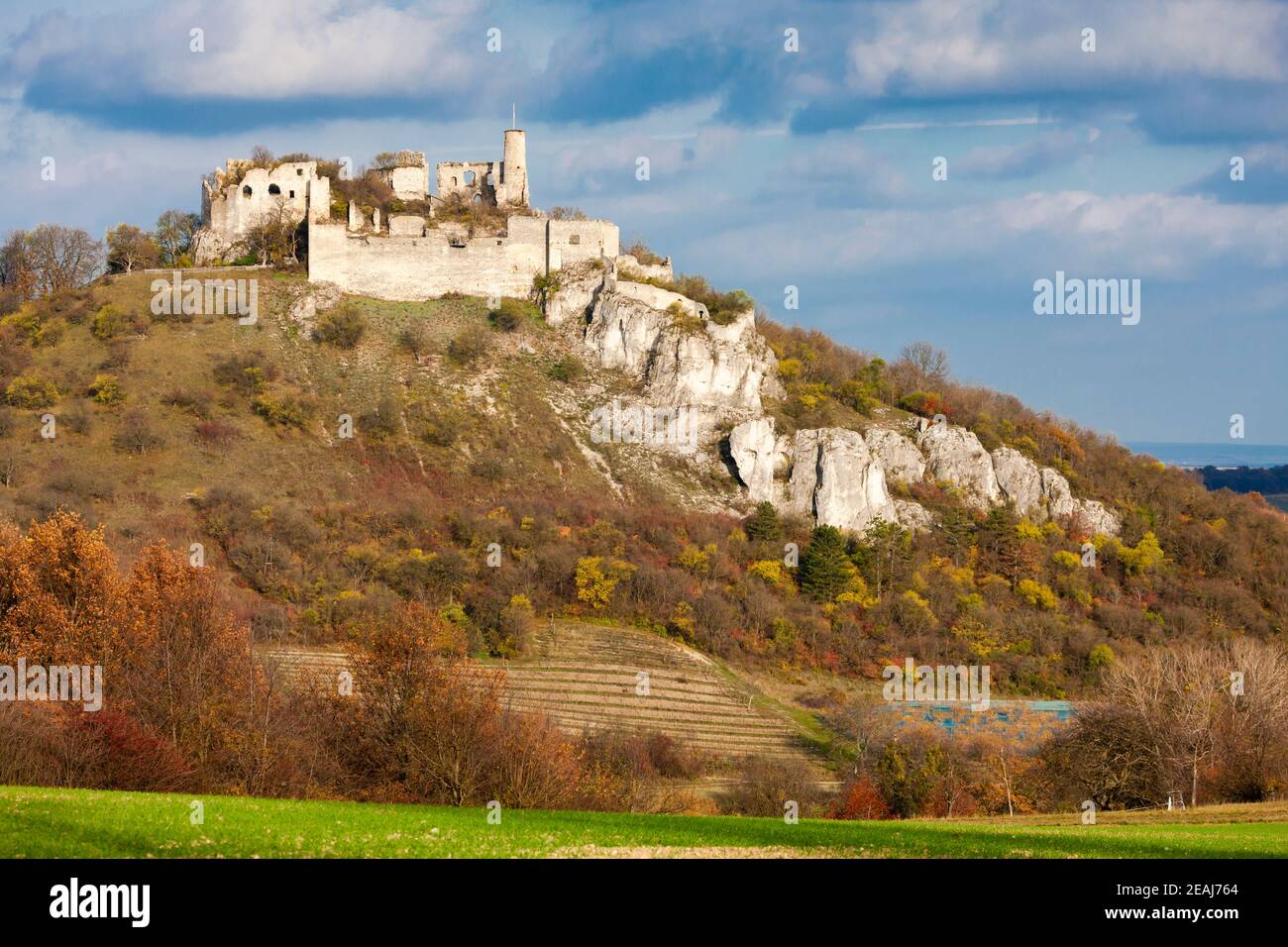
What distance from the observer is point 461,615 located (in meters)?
58.9

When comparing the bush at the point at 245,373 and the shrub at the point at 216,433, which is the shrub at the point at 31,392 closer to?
the shrub at the point at 216,433

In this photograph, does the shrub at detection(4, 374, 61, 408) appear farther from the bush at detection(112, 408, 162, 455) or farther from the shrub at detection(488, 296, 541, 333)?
the shrub at detection(488, 296, 541, 333)

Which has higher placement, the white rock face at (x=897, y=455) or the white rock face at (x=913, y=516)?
the white rock face at (x=897, y=455)

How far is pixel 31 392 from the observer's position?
69.3 meters

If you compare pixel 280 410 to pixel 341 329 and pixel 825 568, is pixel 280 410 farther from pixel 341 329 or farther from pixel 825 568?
pixel 825 568

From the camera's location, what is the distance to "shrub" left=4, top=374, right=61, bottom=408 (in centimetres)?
6888

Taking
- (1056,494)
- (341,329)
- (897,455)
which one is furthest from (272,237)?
(1056,494)

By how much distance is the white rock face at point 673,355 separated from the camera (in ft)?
253
